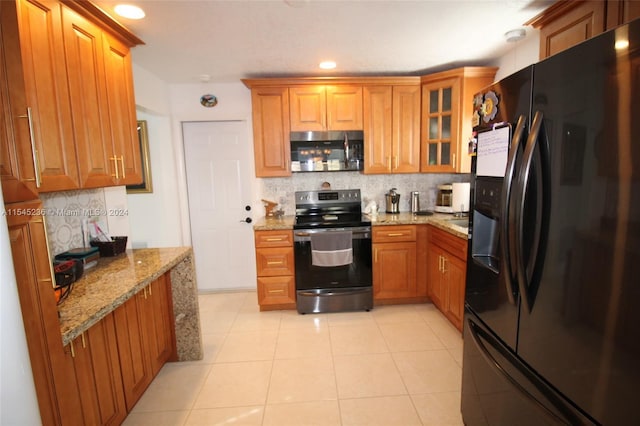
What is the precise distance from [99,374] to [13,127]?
116 centimetres

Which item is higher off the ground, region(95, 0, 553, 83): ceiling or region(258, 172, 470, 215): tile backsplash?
region(95, 0, 553, 83): ceiling

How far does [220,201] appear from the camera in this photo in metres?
3.54

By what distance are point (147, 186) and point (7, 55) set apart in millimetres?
2564

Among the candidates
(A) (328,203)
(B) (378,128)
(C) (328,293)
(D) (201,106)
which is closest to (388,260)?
(C) (328,293)

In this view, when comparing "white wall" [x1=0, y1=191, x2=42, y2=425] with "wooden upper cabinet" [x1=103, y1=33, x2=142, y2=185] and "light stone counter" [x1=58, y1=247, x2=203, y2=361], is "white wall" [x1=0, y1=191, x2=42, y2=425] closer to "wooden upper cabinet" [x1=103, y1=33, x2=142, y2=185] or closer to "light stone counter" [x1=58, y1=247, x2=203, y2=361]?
"light stone counter" [x1=58, y1=247, x2=203, y2=361]

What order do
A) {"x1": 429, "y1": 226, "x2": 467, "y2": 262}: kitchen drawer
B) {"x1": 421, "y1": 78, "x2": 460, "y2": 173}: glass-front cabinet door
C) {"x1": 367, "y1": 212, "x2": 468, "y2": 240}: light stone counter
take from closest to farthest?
1. {"x1": 429, "y1": 226, "x2": 467, "y2": 262}: kitchen drawer
2. {"x1": 367, "y1": 212, "x2": 468, "y2": 240}: light stone counter
3. {"x1": 421, "y1": 78, "x2": 460, "y2": 173}: glass-front cabinet door

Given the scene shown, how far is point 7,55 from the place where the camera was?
934 mm

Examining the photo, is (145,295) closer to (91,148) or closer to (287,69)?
(91,148)

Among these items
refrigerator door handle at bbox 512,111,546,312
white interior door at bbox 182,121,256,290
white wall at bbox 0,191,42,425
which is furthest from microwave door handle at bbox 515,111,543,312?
white interior door at bbox 182,121,256,290

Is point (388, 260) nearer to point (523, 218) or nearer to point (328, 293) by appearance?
point (328, 293)

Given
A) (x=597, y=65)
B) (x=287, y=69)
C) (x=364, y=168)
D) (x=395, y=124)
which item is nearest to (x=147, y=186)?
(x=287, y=69)

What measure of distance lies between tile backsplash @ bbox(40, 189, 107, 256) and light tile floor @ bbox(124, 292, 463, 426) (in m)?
1.11

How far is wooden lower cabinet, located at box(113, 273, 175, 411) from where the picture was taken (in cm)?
165

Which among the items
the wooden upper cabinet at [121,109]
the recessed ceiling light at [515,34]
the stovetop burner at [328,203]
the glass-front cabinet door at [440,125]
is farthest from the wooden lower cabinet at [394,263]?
the wooden upper cabinet at [121,109]
